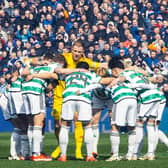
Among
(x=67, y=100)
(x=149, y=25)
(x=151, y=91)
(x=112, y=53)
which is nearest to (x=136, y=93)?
(x=151, y=91)

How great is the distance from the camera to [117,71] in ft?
62.9

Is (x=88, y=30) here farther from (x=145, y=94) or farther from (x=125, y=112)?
(x=125, y=112)

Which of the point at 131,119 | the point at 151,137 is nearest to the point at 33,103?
the point at 131,119

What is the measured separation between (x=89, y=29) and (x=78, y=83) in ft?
50.8

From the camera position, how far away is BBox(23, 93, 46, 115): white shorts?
19359 millimetres

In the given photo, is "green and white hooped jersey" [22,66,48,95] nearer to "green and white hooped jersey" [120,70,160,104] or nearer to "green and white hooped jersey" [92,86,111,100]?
"green and white hooped jersey" [92,86,111,100]

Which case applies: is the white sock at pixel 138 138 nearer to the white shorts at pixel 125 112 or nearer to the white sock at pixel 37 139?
the white shorts at pixel 125 112

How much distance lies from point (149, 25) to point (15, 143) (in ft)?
51.9

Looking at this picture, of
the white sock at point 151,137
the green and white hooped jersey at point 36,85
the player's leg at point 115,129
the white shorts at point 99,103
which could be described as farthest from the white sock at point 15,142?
the white sock at point 151,137

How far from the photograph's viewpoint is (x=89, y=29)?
113 feet

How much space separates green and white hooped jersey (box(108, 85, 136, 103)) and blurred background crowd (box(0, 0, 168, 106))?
43.2 feet

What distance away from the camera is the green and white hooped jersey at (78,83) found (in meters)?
19.0

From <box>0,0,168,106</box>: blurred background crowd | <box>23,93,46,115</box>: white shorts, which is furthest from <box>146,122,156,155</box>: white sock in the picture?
<box>0,0,168,106</box>: blurred background crowd

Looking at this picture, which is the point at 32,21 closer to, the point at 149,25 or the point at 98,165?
the point at 149,25
